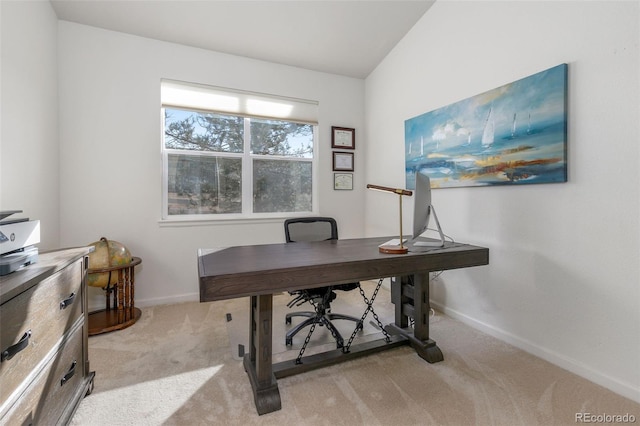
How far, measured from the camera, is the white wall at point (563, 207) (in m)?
1.56

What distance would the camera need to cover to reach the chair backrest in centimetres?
→ 237

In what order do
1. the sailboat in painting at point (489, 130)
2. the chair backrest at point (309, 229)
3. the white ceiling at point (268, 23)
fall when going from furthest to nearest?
the white ceiling at point (268, 23) → the chair backrest at point (309, 229) → the sailboat in painting at point (489, 130)

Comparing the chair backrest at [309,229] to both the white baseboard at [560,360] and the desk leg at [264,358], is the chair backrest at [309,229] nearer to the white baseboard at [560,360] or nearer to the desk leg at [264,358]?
the desk leg at [264,358]

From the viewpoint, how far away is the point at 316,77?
3594mm

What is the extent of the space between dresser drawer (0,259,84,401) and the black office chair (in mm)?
1246

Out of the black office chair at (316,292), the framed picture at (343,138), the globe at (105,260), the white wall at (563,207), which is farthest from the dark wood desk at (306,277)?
the framed picture at (343,138)

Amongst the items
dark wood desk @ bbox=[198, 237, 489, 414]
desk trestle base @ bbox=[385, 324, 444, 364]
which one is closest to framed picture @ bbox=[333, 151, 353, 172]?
dark wood desk @ bbox=[198, 237, 489, 414]

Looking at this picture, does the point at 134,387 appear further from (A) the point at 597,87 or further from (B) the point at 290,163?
(A) the point at 597,87

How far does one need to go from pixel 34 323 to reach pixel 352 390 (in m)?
1.48

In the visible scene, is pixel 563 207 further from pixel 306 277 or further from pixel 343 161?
pixel 343 161

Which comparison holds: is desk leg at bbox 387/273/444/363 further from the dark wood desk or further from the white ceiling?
the white ceiling

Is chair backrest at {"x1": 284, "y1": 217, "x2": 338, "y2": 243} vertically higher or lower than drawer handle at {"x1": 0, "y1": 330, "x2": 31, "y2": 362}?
higher

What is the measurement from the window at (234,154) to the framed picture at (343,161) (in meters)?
0.31

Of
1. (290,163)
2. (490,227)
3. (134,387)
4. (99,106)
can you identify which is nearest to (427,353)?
(490,227)
